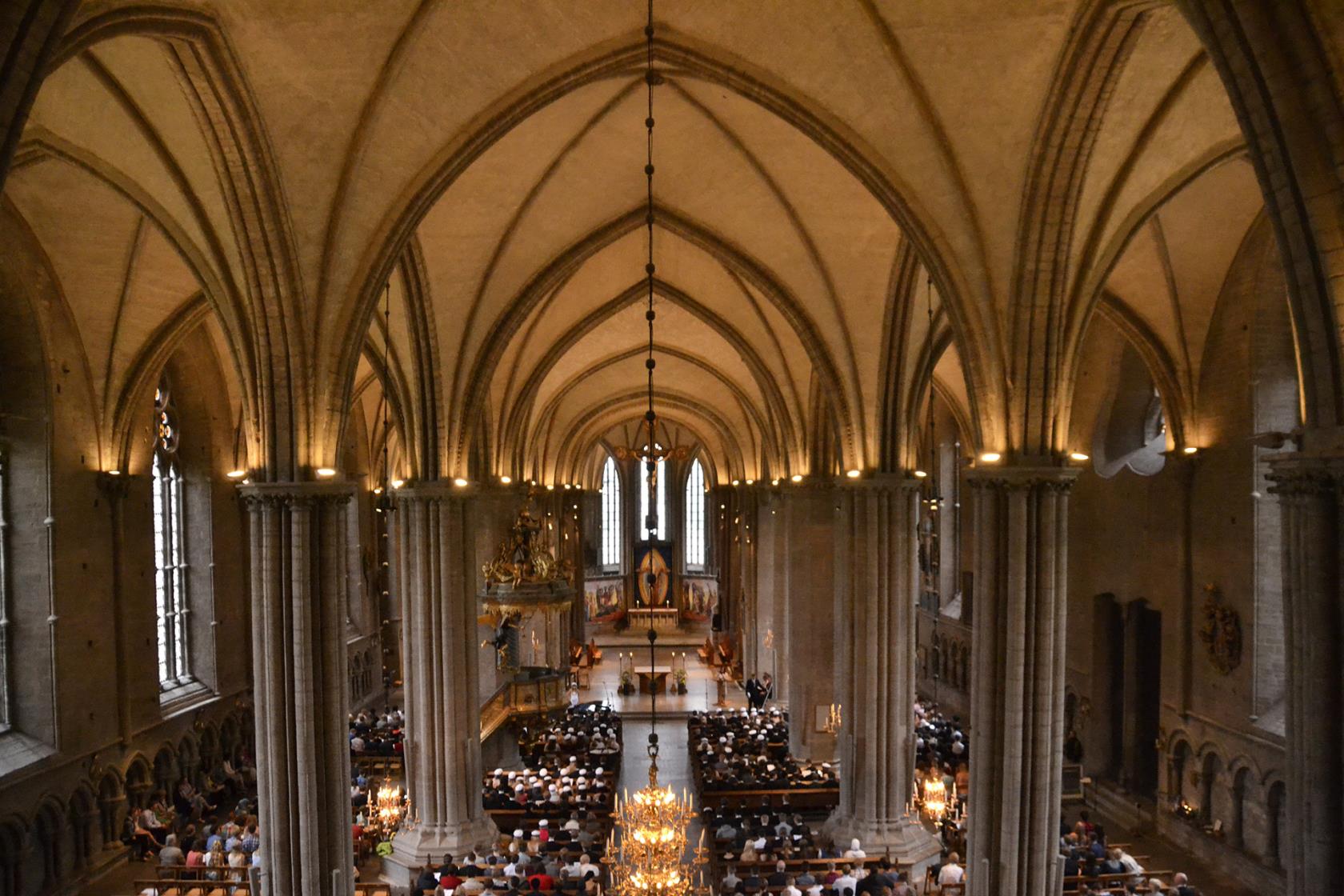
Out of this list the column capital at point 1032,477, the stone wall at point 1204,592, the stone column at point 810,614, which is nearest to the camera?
the column capital at point 1032,477

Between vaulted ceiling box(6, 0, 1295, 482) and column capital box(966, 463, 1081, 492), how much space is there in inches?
39.6

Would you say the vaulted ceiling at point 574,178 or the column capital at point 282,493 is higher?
the vaulted ceiling at point 574,178

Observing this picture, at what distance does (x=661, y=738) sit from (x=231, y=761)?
1241 centimetres

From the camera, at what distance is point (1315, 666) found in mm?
6289

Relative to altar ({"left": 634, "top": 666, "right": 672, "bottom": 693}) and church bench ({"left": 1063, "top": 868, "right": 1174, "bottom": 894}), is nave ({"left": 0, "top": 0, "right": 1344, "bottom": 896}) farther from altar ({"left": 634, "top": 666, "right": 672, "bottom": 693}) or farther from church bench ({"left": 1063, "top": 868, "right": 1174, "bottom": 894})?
altar ({"left": 634, "top": 666, "right": 672, "bottom": 693})

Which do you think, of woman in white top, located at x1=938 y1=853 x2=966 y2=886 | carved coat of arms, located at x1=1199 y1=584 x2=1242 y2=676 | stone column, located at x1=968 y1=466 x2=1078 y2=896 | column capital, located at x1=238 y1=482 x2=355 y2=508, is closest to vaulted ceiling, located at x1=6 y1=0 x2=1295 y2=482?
column capital, located at x1=238 y1=482 x2=355 y2=508

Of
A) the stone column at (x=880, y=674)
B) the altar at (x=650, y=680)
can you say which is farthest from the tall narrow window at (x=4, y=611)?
the altar at (x=650, y=680)

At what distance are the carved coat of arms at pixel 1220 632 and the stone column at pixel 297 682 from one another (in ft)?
51.4

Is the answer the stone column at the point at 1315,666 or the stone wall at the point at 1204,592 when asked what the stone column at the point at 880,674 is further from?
the stone column at the point at 1315,666

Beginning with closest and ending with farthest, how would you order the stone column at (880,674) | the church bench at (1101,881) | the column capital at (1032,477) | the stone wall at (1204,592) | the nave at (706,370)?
the nave at (706,370) → the column capital at (1032,477) → the church bench at (1101,881) → the stone wall at (1204,592) → the stone column at (880,674)

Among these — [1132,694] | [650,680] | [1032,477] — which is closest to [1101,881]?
[1032,477]

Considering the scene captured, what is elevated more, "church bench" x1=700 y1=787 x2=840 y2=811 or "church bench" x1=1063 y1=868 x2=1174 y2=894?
"church bench" x1=1063 y1=868 x2=1174 y2=894

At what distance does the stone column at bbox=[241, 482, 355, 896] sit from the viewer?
12.4m

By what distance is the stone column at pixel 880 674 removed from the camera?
63.7 ft
